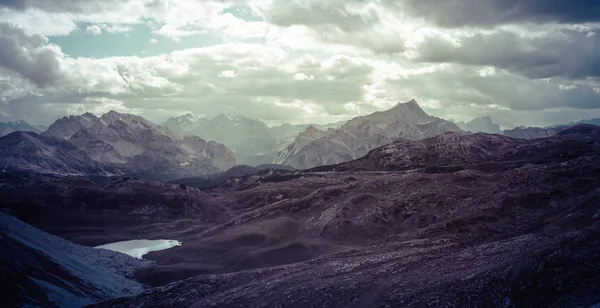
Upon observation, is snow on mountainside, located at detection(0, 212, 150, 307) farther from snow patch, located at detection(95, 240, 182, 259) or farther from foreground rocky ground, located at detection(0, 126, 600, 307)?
snow patch, located at detection(95, 240, 182, 259)

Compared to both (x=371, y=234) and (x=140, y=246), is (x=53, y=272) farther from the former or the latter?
(x=371, y=234)

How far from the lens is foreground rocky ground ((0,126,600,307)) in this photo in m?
40.0

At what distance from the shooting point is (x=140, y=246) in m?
121

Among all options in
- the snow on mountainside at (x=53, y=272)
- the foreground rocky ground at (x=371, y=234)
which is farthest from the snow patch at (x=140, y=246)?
the snow on mountainside at (x=53, y=272)

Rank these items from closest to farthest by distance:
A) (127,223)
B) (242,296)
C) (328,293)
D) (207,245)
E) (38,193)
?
(328,293) → (242,296) → (207,245) → (127,223) → (38,193)

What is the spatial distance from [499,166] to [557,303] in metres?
117

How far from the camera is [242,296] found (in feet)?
176

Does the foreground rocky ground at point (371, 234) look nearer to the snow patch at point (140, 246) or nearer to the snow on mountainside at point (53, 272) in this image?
the snow patch at point (140, 246)

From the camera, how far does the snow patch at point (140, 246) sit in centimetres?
11287

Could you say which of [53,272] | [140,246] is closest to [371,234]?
[53,272]

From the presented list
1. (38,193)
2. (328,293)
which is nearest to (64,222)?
(38,193)

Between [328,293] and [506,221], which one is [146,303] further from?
[506,221]

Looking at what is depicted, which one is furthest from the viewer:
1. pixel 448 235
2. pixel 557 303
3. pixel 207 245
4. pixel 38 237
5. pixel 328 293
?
pixel 207 245

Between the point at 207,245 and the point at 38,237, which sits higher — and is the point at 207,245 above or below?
below
